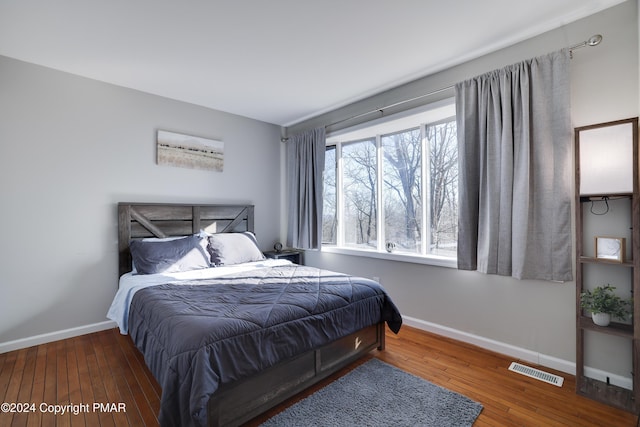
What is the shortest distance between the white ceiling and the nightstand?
2.17 m

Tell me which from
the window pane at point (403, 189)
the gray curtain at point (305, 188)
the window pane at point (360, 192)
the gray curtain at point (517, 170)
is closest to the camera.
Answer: the gray curtain at point (517, 170)

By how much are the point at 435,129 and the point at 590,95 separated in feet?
4.15

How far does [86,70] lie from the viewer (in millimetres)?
2867

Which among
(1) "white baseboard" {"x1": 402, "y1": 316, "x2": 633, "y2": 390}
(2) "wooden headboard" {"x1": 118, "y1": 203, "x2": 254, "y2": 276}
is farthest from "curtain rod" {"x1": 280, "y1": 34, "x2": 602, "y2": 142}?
(1) "white baseboard" {"x1": 402, "y1": 316, "x2": 633, "y2": 390}

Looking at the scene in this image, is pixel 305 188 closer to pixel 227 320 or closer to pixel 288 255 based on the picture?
pixel 288 255

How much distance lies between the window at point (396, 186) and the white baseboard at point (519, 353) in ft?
2.38

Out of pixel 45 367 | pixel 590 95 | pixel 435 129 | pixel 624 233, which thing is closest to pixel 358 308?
pixel 624 233

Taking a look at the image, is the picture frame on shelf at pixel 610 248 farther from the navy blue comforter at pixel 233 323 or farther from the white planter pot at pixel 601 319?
the navy blue comforter at pixel 233 323

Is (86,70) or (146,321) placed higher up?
(86,70)

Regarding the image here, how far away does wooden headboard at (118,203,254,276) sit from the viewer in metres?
3.19

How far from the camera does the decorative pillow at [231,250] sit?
3348 millimetres

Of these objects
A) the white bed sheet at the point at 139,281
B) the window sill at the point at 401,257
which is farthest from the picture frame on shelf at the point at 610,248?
the white bed sheet at the point at 139,281

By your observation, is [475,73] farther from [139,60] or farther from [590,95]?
[139,60]

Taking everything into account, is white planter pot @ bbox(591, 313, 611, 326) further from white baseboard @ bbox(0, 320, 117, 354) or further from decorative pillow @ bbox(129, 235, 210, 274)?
white baseboard @ bbox(0, 320, 117, 354)
